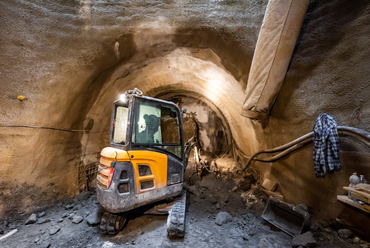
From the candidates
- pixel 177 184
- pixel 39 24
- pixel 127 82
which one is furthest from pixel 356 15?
pixel 39 24

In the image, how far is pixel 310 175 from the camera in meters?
2.46

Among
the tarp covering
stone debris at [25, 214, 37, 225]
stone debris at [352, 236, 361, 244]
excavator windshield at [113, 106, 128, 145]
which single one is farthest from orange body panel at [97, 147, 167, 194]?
stone debris at [352, 236, 361, 244]

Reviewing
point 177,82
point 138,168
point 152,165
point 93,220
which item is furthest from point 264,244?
point 177,82

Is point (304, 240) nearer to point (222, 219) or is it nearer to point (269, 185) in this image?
point (222, 219)

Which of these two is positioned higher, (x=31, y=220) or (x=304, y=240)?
(x=304, y=240)

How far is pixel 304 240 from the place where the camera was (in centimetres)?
205

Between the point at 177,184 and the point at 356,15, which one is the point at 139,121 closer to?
the point at 177,184

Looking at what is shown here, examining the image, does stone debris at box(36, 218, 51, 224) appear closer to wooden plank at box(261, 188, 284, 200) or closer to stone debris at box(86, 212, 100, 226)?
stone debris at box(86, 212, 100, 226)

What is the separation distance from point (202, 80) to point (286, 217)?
3.84 metres

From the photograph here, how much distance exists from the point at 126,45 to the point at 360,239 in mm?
5080

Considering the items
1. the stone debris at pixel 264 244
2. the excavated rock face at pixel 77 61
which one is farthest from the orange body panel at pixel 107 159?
the stone debris at pixel 264 244

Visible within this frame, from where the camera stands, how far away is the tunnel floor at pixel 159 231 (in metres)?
2.28

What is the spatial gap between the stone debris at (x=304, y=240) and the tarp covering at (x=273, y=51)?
1.88 m

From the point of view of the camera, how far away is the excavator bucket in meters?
2.31
